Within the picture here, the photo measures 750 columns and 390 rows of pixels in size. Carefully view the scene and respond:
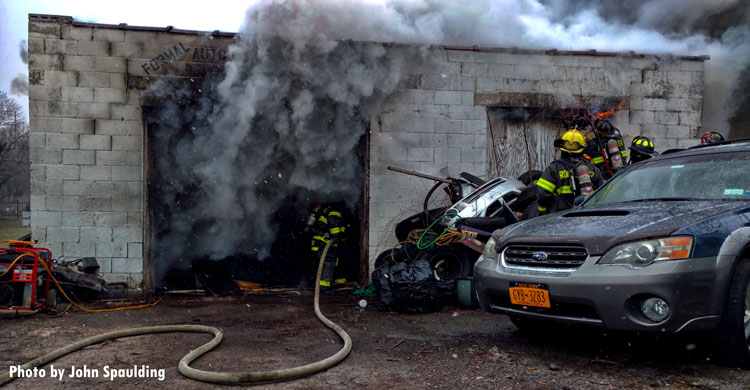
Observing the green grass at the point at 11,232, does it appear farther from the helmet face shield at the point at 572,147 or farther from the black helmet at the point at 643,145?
the black helmet at the point at 643,145

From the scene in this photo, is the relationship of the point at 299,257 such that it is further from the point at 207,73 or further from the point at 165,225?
the point at 207,73

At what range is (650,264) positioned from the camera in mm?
3229

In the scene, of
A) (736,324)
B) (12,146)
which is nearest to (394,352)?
(736,324)

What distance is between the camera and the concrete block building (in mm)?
7574

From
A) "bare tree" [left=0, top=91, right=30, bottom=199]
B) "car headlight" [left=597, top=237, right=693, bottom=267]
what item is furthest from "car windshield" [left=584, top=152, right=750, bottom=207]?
"bare tree" [left=0, top=91, right=30, bottom=199]

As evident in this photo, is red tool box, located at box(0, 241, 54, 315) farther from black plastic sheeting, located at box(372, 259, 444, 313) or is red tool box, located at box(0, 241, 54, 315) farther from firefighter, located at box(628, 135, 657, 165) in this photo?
firefighter, located at box(628, 135, 657, 165)

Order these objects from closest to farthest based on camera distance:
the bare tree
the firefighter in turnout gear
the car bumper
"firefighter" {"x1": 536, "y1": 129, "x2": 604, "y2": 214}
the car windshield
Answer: the car bumper
the car windshield
"firefighter" {"x1": 536, "y1": 129, "x2": 604, "y2": 214}
the firefighter in turnout gear
the bare tree

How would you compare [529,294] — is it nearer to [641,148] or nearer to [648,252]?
[648,252]

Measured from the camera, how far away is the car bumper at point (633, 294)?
3137 mm

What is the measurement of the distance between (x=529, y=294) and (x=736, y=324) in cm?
124

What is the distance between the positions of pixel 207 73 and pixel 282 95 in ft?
3.81

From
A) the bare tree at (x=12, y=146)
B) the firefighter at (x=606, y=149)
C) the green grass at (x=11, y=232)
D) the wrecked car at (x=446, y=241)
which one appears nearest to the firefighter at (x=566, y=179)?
the wrecked car at (x=446, y=241)

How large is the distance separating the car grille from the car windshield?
104 cm

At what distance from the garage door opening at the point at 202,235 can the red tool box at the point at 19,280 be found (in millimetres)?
1810
